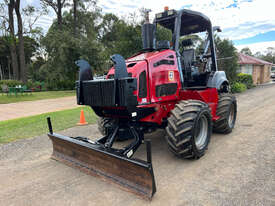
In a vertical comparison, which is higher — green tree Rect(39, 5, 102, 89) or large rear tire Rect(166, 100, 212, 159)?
green tree Rect(39, 5, 102, 89)

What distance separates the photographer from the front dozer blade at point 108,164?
2865 mm

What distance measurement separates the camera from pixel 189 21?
5617 mm

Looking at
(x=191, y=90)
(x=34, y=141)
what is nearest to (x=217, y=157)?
(x=191, y=90)

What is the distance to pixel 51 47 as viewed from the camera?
21984 millimetres

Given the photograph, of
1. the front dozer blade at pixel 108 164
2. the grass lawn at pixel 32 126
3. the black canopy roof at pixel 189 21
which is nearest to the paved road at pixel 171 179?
the front dozer blade at pixel 108 164

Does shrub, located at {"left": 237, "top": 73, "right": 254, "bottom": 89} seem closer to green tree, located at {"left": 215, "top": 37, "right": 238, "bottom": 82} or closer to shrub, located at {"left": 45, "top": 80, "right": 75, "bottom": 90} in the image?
green tree, located at {"left": 215, "top": 37, "right": 238, "bottom": 82}

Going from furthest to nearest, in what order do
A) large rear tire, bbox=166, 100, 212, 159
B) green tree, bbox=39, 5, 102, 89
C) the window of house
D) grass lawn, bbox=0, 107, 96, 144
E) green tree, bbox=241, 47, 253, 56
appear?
green tree, bbox=241, 47, 253, 56, the window of house, green tree, bbox=39, 5, 102, 89, grass lawn, bbox=0, 107, 96, 144, large rear tire, bbox=166, 100, 212, 159

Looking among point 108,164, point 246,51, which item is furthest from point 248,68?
point 246,51

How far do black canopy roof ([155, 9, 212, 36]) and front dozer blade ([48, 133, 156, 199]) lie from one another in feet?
10.9

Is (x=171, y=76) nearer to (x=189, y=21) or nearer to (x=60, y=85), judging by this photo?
(x=189, y=21)

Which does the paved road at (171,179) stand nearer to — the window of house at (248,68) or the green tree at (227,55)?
the green tree at (227,55)

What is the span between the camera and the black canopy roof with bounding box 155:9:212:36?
474 centimetres

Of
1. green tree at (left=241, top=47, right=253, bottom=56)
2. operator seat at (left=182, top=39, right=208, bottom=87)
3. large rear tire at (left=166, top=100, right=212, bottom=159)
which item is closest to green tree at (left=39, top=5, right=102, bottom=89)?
operator seat at (left=182, top=39, right=208, bottom=87)

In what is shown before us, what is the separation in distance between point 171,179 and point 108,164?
41.9 inches
